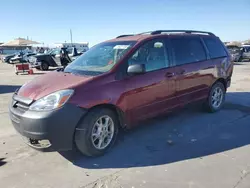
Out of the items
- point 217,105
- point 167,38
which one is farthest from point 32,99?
point 217,105

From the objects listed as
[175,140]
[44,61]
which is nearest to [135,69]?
[175,140]

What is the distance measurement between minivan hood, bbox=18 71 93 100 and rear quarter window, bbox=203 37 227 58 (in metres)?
3.28

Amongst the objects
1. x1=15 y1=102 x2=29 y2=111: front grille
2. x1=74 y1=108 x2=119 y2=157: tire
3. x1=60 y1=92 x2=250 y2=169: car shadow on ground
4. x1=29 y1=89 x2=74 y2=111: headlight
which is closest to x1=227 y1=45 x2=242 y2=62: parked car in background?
x1=60 y1=92 x2=250 y2=169: car shadow on ground

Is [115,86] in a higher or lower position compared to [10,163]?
higher

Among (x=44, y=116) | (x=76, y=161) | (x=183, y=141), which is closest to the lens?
(x=44, y=116)

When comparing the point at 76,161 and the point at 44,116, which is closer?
the point at 44,116

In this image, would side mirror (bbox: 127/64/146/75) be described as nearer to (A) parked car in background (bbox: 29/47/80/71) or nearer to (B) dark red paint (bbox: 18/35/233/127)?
(B) dark red paint (bbox: 18/35/233/127)

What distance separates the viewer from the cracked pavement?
315 centimetres

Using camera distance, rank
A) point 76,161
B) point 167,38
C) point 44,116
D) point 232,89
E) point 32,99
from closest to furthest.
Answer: point 44,116 < point 32,99 < point 76,161 < point 167,38 < point 232,89

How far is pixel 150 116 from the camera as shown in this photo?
14.5ft

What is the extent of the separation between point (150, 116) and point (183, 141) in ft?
2.32

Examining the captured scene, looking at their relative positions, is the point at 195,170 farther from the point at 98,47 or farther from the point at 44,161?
the point at 98,47

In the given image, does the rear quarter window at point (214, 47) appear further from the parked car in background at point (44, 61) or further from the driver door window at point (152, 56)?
the parked car in background at point (44, 61)

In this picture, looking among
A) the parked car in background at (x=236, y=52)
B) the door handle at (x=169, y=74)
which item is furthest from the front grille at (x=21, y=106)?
the parked car in background at (x=236, y=52)
